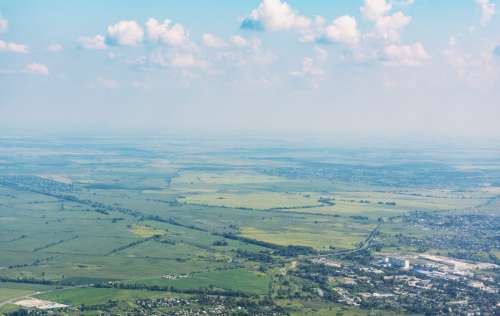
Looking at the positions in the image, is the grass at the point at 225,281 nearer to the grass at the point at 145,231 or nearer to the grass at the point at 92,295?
the grass at the point at 92,295

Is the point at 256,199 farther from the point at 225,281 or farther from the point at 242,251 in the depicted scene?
the point at 225,281

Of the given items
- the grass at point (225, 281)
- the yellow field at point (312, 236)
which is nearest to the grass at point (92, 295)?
the grass at point (225, 281)

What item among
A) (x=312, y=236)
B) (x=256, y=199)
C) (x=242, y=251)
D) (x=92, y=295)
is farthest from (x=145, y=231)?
(x=256, y=199)

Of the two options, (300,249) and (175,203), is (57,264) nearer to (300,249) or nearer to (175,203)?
(300,249)

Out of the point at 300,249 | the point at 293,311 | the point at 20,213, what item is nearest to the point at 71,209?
the point at 20,213

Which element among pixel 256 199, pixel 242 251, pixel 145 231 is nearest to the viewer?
pixel 242 251

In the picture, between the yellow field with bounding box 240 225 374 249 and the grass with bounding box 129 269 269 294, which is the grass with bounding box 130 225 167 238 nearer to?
the yellow field with bounding box 240 225 374 249

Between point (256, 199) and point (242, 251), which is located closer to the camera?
point (242, 251)

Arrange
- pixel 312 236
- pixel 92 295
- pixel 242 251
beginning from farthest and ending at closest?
pixel 312 236, pixel 242 251, pixel 92 295

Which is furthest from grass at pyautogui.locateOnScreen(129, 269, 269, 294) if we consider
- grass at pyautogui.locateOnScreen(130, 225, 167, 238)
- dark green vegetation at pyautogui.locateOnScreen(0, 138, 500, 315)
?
grass at pyautogui.locateOnScreen(130, 225, 167, 238)

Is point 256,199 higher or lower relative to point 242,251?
higher

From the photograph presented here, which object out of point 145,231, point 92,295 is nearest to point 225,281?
point 92,295

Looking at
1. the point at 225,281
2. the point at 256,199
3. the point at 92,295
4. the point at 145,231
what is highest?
the point at 256,199
